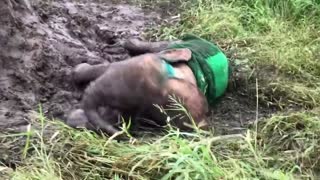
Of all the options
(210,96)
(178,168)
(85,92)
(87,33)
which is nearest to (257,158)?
(178,168)

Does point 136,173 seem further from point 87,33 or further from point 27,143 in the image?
point 87,33

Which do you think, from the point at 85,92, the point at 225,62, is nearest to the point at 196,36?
the point at 225,62

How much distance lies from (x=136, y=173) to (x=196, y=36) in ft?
4.58

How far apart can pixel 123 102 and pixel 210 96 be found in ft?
1.77

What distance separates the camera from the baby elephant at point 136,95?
10.9ft

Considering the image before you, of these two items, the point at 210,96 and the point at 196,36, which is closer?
the point at 210,96

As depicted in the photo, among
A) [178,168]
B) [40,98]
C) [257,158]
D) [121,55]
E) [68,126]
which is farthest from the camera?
[121,55]

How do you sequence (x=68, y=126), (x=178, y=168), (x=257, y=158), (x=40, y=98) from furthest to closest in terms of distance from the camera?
1. (x=40, y=98)
2. (x=68, y=126)
3. (x=257, y=158)
4. (x=178, y=168)

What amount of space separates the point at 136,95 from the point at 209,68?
1.58 feet

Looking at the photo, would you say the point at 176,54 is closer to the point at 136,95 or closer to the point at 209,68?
the point at 209,68

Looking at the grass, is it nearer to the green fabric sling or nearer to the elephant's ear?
→ the green fabric sling

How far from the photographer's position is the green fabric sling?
3.58 metres

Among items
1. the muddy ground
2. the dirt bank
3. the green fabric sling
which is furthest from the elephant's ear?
the dirt bank

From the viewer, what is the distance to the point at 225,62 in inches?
147
